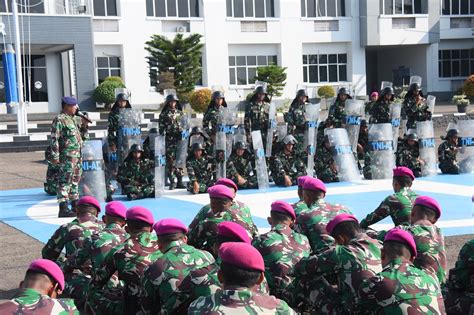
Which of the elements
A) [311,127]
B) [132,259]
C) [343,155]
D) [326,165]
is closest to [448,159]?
[343,155]

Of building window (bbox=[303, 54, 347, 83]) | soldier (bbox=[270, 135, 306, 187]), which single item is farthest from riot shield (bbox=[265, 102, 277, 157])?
building window (bbox=[303, 54, 347, 83])

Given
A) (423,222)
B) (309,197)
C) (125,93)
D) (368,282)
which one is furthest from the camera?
(125,93)

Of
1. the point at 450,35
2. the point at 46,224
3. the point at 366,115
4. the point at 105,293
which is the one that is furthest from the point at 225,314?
the point at 450,35

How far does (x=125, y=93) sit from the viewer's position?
1171cm

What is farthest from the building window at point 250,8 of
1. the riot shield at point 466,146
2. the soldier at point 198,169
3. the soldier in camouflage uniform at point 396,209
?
the soldier in camouflage uniform at point 396,209

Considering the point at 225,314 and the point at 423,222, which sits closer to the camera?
the point at 225,314

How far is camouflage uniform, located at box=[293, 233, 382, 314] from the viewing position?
4.14 meters

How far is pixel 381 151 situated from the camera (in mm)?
12656

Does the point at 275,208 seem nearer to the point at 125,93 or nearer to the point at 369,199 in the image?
the point at 369,199

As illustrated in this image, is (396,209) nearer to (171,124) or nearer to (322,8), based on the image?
(171,124)

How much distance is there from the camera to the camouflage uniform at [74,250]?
201 inches

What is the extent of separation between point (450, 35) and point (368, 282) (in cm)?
3759

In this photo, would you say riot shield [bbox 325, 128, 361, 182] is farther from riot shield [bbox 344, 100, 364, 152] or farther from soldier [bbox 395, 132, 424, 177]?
soldier [bbox 395, 132, 424, 177]

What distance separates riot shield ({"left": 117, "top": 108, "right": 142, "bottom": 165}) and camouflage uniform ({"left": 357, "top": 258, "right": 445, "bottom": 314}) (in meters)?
8.28
